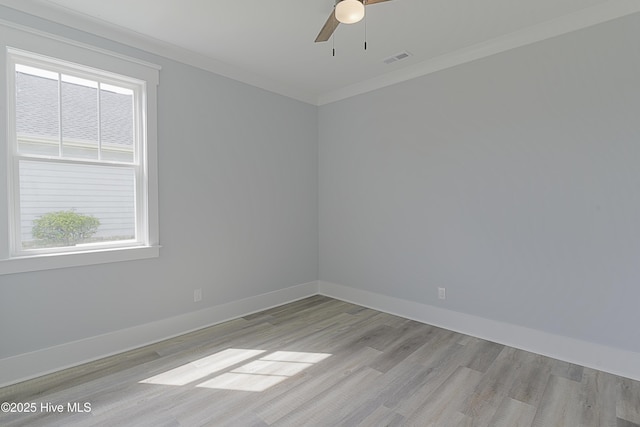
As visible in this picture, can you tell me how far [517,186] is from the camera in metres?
2.87

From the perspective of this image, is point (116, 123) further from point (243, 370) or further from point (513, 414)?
point (513, 414)

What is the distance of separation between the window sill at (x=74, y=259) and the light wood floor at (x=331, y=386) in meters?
0.84

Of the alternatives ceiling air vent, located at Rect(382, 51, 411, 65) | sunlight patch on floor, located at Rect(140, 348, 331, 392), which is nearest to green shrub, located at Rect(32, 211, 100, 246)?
sunlight patch on floor, located at Rect(140, 348, 331, 392)

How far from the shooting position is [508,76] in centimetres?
288

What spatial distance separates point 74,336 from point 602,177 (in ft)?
14.7

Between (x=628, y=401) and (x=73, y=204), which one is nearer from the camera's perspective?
(x=628, y=401)

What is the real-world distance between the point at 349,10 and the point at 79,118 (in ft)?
7.77

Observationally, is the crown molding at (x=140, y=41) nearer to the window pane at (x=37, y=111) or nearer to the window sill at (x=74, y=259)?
the window pane at (x=37, y=111)

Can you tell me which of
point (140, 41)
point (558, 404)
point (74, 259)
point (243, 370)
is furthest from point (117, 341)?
point (558, 404)

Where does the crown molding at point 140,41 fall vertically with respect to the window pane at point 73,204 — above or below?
above

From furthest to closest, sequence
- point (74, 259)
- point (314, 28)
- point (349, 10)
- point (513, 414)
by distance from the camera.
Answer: point (314, 28)
point (74, 259)
point (513, 414)
point (349, 10)

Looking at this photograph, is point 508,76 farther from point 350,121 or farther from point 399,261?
point 399,261

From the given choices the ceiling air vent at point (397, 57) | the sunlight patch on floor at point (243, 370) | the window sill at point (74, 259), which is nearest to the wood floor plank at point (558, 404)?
the sunlight patch on floor at point (243, 370)

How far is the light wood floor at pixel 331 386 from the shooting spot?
1.94 m
